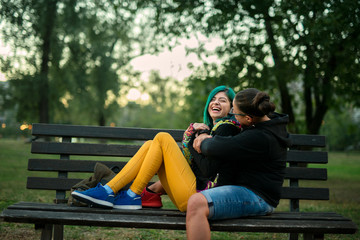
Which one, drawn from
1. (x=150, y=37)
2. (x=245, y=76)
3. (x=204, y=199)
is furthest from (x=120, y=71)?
(x=204, y=199)

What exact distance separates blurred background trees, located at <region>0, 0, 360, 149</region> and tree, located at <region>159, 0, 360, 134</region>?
0.09 ft

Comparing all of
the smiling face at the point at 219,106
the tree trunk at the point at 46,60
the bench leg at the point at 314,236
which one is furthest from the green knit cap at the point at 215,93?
the tree trunk at the point at 46,60

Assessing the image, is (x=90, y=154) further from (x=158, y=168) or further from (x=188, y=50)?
(x=188, y=50)

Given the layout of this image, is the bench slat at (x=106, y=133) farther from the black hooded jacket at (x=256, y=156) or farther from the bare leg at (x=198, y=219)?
the bare leg at (x=198, y=219)

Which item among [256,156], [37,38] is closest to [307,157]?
[256,156]

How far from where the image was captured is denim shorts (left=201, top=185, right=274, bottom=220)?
277cm

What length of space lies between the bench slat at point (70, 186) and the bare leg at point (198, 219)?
4.71 feet

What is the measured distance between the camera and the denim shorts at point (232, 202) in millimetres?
2766

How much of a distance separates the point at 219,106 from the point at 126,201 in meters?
1.27

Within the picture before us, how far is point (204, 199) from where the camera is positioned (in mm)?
2760

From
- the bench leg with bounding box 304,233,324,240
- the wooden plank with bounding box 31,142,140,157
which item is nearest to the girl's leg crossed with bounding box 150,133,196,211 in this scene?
the wooden plank with bounding box 31,142,140,157

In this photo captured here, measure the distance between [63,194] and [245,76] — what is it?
765cm

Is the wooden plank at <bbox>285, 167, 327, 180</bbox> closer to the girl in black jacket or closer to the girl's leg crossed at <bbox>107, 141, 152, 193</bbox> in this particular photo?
the girl in black jacket

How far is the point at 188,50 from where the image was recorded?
38.2 feet
